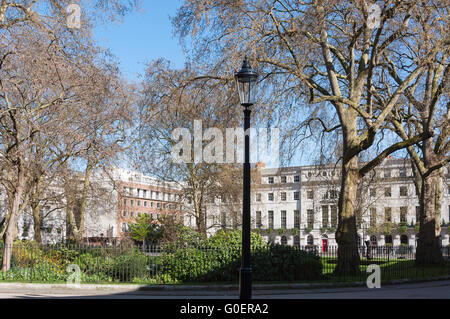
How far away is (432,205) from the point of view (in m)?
28.2

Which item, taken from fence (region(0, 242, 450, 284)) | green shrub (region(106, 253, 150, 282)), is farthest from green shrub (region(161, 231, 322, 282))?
green shrub (region(106, 253, 150, 282))

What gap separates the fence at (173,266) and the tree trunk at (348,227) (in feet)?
0.79

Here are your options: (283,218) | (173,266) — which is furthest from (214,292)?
(283,218)

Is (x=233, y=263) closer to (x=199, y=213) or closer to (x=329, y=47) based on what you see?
(x=329, y=47)

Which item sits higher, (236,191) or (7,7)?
(7,7)

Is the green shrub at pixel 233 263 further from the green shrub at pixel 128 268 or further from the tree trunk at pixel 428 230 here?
the tree trunk at pixel 428 230

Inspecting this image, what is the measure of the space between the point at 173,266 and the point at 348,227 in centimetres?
684

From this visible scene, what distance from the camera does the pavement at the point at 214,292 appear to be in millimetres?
15750

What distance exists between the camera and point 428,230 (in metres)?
27.7

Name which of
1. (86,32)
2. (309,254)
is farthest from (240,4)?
(309,254)

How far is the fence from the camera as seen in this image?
19.2 m
